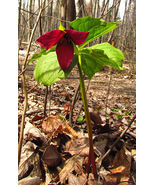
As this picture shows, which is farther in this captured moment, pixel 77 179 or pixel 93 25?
pixel 77 179

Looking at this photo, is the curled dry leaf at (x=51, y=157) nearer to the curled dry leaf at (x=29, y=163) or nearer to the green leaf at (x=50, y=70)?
the curled dry leaf at (x=29, y=163)

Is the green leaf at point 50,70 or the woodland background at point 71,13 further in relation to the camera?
the woodland background at point 71,13

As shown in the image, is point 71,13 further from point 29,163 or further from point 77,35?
point 29,163

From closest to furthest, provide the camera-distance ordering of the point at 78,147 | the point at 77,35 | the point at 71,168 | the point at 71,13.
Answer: the point at 77,35, the point at 71,168, the point at 78,147, the point at 71,13

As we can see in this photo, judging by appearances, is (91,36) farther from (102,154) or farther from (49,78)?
(102,154)

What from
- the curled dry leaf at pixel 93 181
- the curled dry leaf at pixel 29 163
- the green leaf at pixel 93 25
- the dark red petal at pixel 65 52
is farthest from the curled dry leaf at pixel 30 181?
the green leaf at pixel 93 25

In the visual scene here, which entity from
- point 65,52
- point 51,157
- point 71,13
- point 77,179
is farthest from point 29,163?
point 71,13
